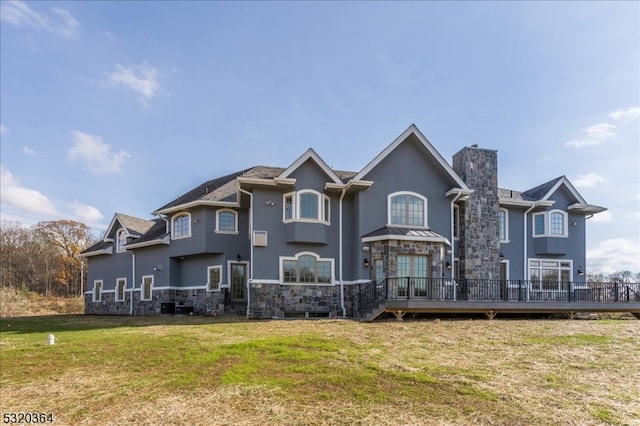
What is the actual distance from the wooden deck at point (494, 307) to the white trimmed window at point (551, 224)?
18.1 ft

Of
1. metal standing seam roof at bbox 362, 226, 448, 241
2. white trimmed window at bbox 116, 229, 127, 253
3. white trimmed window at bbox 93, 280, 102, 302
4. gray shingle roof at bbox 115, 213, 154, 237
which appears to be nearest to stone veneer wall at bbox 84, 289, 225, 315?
white trimmed window at bbox 93, 280, 102, 302

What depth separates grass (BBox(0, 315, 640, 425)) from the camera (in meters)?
5.86

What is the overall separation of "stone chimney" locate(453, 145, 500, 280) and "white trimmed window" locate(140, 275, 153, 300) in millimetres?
15677

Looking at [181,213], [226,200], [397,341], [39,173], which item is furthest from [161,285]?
[397,341]

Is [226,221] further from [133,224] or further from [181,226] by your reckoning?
[133,224]

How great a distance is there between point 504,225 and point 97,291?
24.4 m

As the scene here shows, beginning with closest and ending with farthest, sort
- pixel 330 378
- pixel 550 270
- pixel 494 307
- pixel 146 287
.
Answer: pixel 330 378 → pixel 494 307 → pixel 550 270 → pixel 146 287

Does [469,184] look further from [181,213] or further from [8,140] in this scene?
[8,140]

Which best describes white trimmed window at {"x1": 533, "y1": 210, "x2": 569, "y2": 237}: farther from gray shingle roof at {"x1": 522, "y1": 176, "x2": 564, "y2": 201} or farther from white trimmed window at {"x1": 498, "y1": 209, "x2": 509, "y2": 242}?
white trimmed window at {"x1": 498, "y1": 209, "x2": 509, "y2": 242}

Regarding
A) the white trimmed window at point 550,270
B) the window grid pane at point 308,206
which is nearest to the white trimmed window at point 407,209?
the window grid pane at point 308,206

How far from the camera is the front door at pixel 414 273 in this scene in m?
17.4

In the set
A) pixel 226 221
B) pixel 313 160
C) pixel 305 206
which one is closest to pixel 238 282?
pixel 226 221

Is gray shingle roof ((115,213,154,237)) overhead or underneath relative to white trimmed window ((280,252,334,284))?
overhead

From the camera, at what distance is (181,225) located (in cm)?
2189
